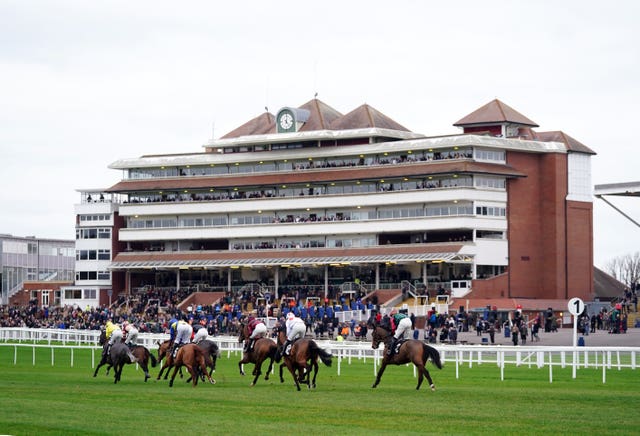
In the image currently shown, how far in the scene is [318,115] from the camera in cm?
9381

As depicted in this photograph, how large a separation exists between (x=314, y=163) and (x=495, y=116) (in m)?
11.9

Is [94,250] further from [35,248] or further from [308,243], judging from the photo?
[35,248]

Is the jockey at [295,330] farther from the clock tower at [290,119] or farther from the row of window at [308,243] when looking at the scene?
the clock tower at [290,119]

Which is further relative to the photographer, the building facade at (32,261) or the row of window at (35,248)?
the row of window at (35,248)

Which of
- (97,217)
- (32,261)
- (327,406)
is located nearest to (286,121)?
(97,217)

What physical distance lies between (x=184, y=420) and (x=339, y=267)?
6795cm

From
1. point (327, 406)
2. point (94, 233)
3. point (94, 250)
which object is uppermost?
point (94, 233)

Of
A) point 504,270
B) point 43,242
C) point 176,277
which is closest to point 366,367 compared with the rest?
point 504,270

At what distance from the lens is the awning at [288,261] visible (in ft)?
269

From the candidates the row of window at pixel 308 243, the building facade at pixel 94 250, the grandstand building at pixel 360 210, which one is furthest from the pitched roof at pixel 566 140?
the building facade at pixel 94 250

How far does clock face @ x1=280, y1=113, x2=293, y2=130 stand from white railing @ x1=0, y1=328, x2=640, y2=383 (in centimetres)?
2691

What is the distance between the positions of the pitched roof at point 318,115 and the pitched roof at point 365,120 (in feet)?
2.49

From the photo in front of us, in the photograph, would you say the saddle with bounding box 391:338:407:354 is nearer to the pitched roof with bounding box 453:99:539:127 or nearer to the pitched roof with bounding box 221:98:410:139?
the pitched roof with bounding box 453:99:539:127

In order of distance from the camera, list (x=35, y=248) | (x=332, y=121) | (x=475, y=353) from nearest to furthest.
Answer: (x=475, y=353)
(x=332, y=121)
(x=35, y=248)
